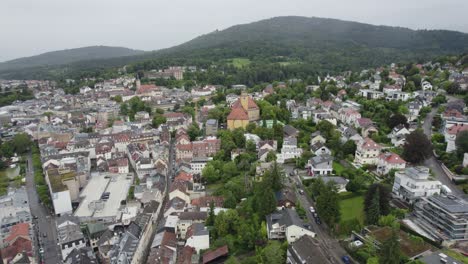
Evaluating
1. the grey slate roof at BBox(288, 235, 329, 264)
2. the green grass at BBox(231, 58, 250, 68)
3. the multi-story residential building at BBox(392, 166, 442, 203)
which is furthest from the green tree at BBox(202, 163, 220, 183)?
the green grass at BBox(231, 58, 250, 68)

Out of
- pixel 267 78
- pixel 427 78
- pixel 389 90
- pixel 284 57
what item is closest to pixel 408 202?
pixel 389 90

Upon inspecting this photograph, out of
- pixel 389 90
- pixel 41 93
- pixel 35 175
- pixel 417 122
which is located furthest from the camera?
pixel 41 93

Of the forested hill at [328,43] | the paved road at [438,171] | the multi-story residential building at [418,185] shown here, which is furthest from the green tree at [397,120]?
the forested hill at [328,43]

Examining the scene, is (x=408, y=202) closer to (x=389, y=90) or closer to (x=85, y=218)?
(x=85, y=218)

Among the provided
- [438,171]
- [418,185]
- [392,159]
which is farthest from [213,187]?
[438,171]

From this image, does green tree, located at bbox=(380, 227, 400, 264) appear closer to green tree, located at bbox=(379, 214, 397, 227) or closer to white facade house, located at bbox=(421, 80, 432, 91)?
green tree, located at bbox=(379, 214, 397, 227)
